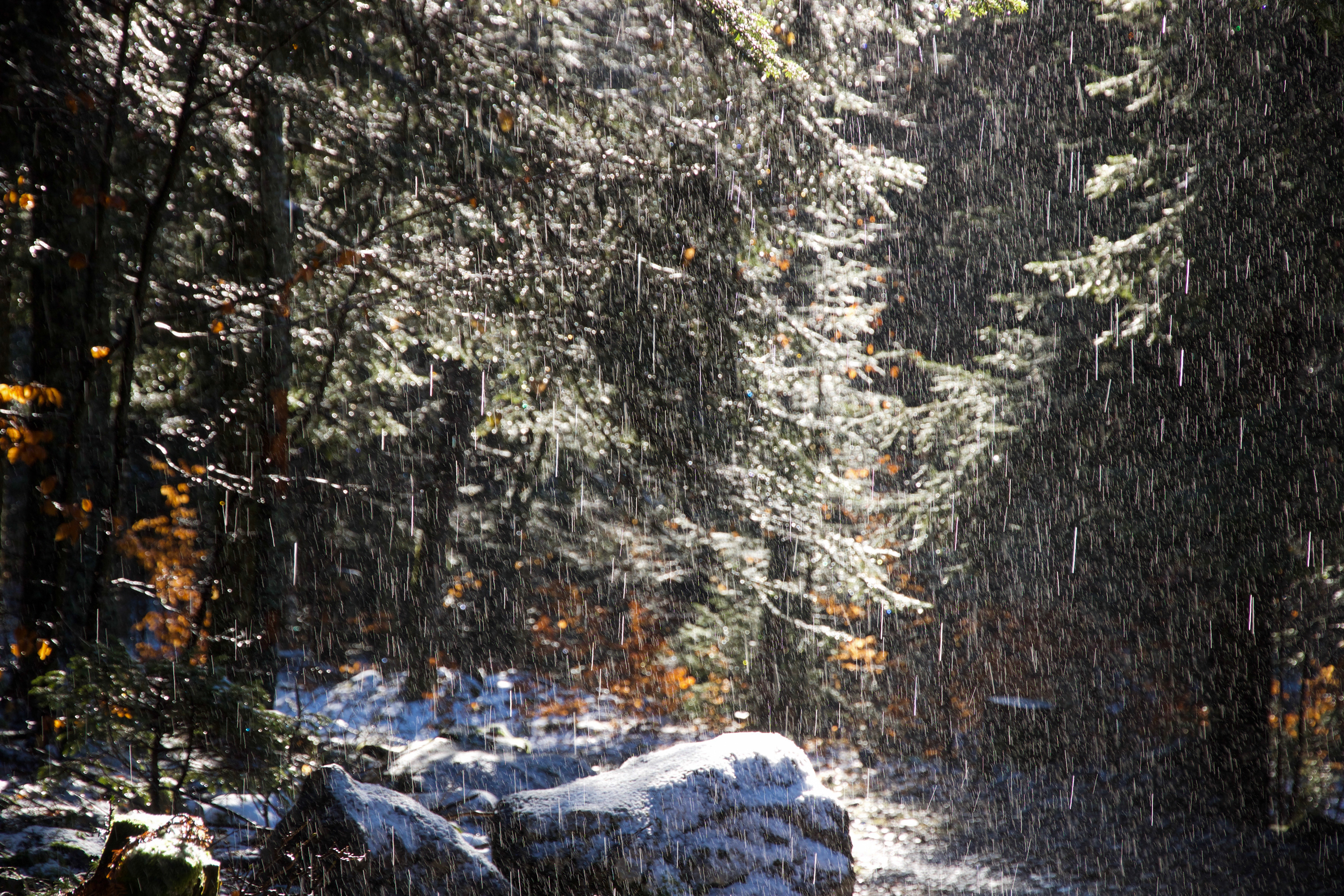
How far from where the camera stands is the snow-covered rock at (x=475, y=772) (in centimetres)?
725

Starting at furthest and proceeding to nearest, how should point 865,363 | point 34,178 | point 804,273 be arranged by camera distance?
point 804,273 → point 865,363 → point 34,178

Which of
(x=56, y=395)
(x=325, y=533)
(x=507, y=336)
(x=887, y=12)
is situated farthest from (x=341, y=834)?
(x=887, y=12)

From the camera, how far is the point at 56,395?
188 inches

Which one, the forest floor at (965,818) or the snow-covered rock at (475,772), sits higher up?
the snow-covered rock at (475,772)

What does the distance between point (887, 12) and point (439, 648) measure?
989 cm

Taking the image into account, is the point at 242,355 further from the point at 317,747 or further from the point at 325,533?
the point at 325,533

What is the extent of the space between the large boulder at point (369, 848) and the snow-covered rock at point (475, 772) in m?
2.19

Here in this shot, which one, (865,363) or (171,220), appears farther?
(865,363)

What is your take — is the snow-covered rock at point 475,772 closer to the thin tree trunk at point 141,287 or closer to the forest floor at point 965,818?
the forest floor at point 965,818

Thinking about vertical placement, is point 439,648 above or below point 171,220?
below

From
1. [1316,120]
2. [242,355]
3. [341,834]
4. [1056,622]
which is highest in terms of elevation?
[1316,120]

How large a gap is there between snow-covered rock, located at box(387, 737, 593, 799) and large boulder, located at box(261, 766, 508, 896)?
2187 millimetres

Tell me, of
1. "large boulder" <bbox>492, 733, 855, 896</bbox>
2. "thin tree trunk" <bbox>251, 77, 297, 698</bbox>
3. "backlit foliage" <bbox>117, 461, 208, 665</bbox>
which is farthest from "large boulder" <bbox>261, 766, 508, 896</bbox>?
"thin tree trunk" <bbox>251, 77, 297, 698</bbox>

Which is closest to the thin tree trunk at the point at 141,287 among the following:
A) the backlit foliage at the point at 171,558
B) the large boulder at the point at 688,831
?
the backlit foliage at the point at 171,558
